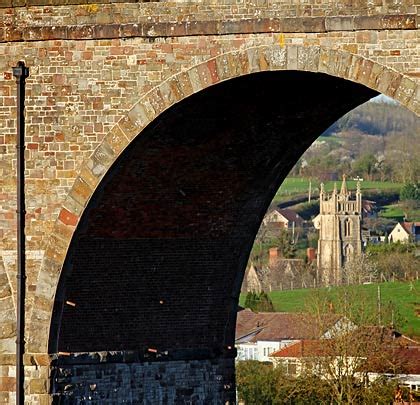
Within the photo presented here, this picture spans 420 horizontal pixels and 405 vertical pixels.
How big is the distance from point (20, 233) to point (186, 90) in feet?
9.75

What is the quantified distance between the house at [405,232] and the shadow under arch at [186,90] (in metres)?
69.7

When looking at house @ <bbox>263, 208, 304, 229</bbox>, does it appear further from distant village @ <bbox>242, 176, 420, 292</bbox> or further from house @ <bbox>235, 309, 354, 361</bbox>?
house @ <bbox>235, 309, 354, 361</bbox>

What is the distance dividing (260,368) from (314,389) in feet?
43.6

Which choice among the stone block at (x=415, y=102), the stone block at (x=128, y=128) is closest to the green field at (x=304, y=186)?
the stone block at (x=128, y=128)

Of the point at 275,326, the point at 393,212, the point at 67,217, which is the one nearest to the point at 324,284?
the point at 275,326

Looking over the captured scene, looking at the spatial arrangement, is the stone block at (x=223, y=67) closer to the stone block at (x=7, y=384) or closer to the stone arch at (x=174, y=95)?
the stone arch at (x=174, y=95)

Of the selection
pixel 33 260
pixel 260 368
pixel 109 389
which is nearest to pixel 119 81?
pixel 33 260

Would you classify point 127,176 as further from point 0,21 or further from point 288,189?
point 288,189

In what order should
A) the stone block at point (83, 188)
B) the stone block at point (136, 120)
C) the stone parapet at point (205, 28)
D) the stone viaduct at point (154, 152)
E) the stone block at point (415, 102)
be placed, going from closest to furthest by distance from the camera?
the stone block at point (415, 102) < the stone parapet at point (205, 28) < the stone viaduct at point (154, 152) < the stone block at point (136, 120) < the stone block at point (83, 188)

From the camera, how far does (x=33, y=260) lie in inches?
922

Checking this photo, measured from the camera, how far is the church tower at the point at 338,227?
9600 centimetres

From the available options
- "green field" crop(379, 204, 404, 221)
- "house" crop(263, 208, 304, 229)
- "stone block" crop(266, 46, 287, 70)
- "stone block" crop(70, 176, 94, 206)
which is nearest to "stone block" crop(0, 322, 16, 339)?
"stone block" crop(70, 176, 94, 206)

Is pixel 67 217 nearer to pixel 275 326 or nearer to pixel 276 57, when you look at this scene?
pixel 276 57

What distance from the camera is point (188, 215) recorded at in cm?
2544
